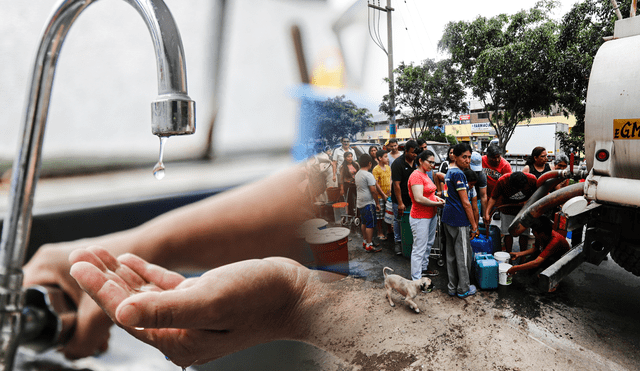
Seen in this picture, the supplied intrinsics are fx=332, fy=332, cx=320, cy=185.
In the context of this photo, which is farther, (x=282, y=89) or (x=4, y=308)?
(x=282, y=89)

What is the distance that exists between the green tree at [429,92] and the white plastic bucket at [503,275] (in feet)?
22.1

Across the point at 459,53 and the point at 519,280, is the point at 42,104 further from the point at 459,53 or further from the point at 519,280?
the point at 459,53

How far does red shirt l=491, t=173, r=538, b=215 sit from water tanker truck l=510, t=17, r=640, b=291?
2.78 feet

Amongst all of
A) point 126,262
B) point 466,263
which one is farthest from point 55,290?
point 466,263

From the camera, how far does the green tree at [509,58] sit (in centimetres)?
778

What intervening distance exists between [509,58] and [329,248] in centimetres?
870

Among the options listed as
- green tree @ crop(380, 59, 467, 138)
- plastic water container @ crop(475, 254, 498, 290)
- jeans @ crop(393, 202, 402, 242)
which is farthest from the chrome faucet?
green tree @ crop(380, 59, 467, 138)

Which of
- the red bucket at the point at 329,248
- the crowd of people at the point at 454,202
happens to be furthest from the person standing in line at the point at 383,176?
the red bucket at the point at 329,248

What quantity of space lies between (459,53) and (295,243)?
960 centimetres

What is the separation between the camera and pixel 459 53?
29.7 ft

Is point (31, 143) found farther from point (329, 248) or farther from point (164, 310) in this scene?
point (329, 248)

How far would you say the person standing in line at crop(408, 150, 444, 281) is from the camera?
2918mm

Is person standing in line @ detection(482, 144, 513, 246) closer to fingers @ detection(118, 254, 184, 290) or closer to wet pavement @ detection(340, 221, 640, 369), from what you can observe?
wet pavement @ detection(340, 221, 640, 369)

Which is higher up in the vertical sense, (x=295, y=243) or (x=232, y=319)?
(x=295, y=243)
